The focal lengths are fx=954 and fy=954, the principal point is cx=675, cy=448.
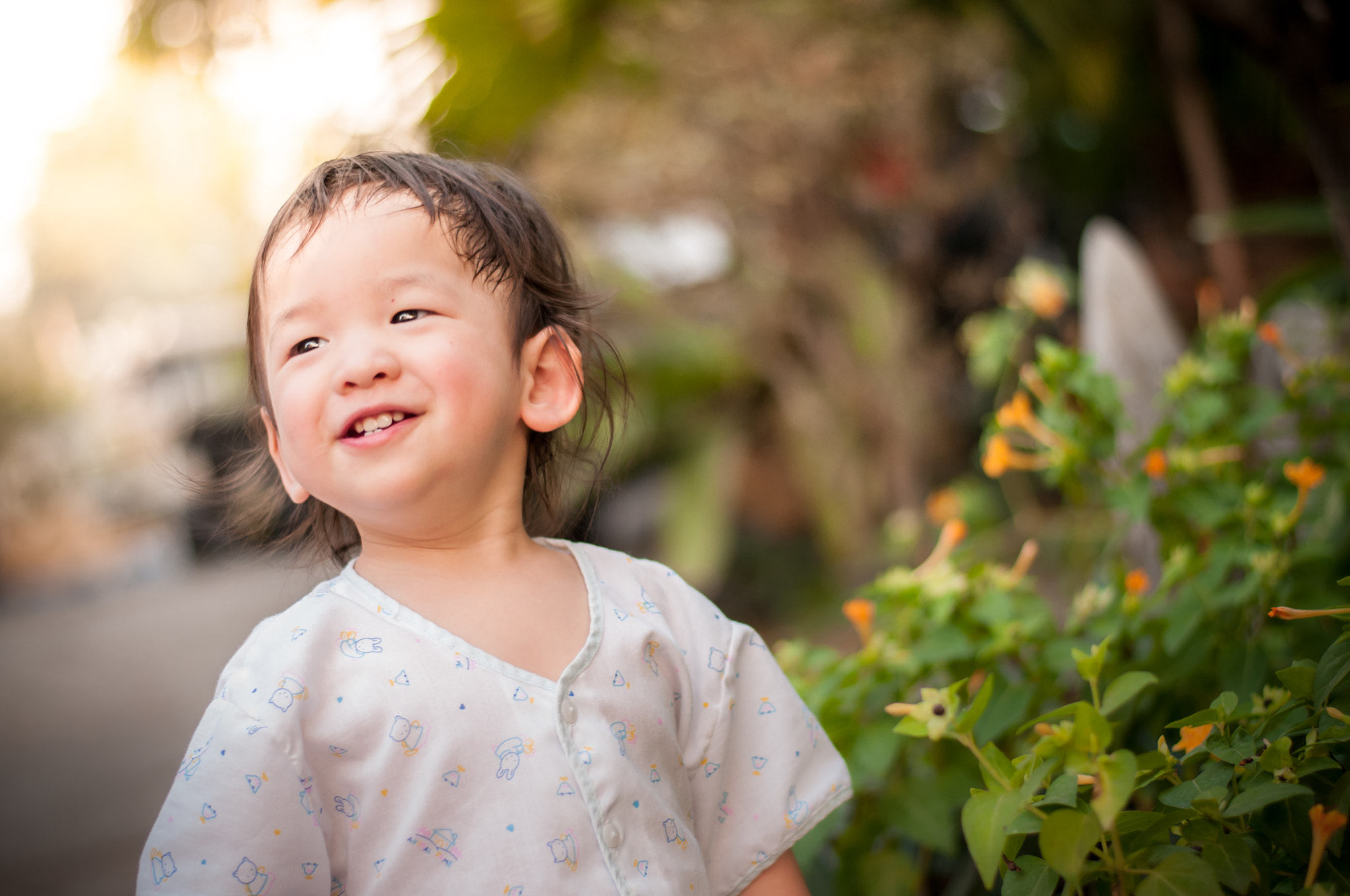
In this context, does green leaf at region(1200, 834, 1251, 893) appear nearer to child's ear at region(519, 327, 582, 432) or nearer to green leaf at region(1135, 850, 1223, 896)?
green leaf at region(1135, 850, 1223, 896)

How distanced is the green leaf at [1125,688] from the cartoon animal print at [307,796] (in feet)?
2.11

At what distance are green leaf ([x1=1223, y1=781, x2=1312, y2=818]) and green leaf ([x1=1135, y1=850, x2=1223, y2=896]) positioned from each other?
0.04 metres

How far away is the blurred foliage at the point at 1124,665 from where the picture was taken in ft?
2.45

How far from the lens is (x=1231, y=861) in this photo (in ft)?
2.33

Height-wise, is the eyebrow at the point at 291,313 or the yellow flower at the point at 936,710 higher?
the eyebrow at the point at 291,313

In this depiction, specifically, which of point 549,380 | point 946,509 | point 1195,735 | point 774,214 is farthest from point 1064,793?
point 774,214

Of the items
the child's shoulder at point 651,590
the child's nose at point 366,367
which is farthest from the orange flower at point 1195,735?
the child's nose at point 366,367

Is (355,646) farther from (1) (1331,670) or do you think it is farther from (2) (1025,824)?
(1) (1331,670)

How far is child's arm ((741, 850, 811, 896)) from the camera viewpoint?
958 mm

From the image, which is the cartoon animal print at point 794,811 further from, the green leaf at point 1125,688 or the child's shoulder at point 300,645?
the child's shoulder at point 300,645

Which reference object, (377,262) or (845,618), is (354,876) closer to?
(377,262)

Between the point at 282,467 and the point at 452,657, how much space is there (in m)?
0.29

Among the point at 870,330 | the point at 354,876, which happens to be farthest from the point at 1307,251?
the point at 354,876

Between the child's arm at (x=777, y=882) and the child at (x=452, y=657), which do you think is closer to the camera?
the child at (x=452, y=657)
